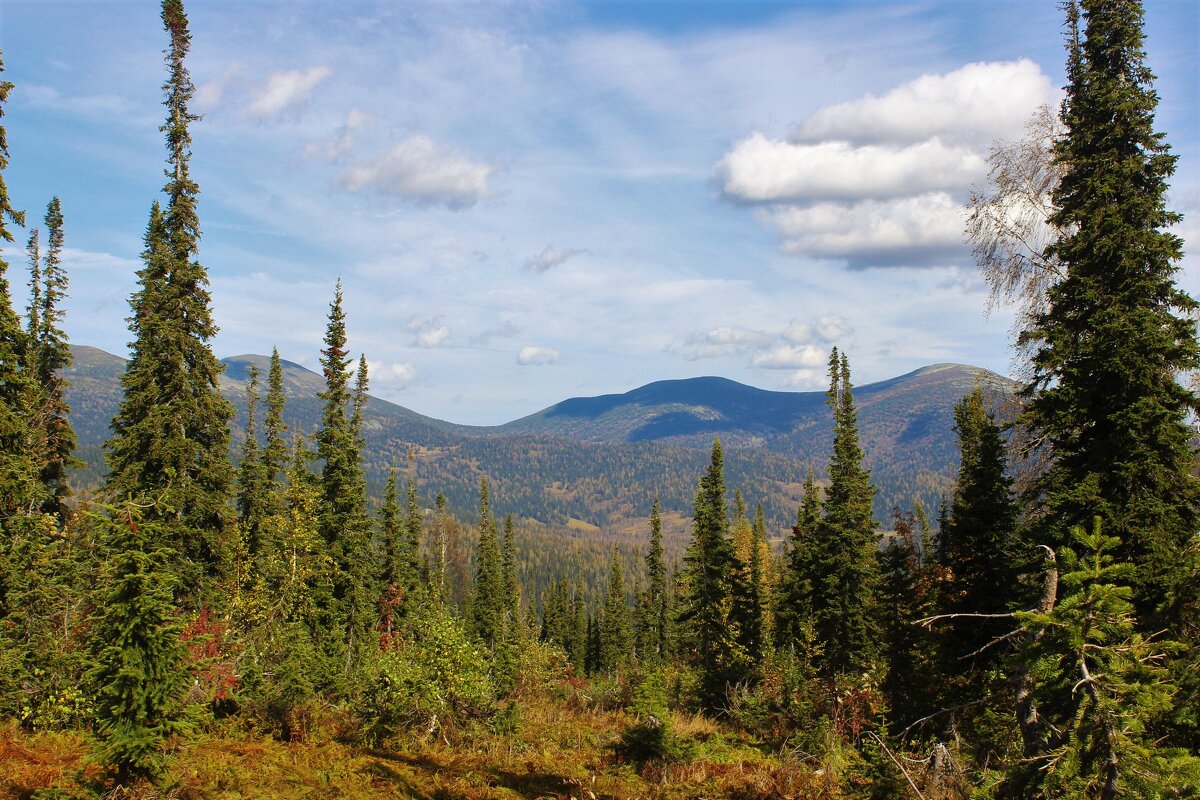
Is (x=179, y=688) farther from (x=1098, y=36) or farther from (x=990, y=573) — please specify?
(x=1098, y=36)

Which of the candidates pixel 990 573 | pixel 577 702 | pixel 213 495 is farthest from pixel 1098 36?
pixel 213 495

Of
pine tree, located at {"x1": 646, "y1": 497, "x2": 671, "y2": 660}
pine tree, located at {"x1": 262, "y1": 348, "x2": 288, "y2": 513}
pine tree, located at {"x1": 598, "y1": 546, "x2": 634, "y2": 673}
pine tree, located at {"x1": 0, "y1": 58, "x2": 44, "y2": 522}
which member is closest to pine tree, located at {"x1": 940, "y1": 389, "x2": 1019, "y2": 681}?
pine tree, located at {"x1": 0, "y1": 58, "x2": 44, "y2": 522}

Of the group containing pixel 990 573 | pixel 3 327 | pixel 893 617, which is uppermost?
pixel 3 327

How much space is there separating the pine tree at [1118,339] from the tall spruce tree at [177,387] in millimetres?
24078

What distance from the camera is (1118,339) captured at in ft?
45.1

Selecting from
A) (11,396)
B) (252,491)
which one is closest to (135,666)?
(11,396)

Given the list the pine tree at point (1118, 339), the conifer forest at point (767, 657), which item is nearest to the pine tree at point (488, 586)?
the conifer forest at point (767, 657)

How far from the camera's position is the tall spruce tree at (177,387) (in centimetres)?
2245

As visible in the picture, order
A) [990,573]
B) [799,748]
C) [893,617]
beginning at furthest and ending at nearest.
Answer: [893,617] < [990,573] < [799,748]

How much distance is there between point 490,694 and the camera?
48.2ft

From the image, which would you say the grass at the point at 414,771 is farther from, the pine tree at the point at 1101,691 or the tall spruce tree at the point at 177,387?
the tall spruce tree at the point at 177,387

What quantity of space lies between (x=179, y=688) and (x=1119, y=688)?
29.9 ft

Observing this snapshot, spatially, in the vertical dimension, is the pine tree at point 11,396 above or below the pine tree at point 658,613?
above

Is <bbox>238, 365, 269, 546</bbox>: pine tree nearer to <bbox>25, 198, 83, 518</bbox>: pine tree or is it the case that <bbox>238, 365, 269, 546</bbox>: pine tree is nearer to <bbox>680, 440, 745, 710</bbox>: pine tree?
<bbox>25, 198, 83, 518</bbox>: pine tree
